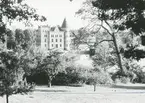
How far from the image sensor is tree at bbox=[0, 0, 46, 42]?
542 inches

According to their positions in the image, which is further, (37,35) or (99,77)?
(37,35)

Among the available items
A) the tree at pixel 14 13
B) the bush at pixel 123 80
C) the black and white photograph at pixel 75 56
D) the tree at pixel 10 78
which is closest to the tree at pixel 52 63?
the black and white photograph at pixel 75 56

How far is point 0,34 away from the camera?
560 inches

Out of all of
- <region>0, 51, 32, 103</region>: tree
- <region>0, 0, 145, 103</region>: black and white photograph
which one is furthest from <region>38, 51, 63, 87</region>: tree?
<region>0, 51, 32, 103</region>: tree

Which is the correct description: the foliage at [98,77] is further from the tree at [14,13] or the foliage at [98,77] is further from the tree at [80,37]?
the tree at [14,13]

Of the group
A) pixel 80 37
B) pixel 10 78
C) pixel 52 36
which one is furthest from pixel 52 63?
pixel 52 36

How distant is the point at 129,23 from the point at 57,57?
24.3 metres

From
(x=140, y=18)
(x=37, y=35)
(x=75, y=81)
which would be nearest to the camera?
(x=140, y=18)

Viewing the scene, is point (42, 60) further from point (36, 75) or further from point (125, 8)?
point (125, 8)

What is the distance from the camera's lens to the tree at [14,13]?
13773 millimetres

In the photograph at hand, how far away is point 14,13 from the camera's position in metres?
14.0

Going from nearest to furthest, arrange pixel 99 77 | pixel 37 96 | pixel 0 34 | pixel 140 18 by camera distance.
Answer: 1. pixel 140 18
2. pixel 0 34
3. pixel 37 96
4. pixel 99 77

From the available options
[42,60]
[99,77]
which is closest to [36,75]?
[42,60]

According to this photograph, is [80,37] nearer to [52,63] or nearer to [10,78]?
[52,63]
